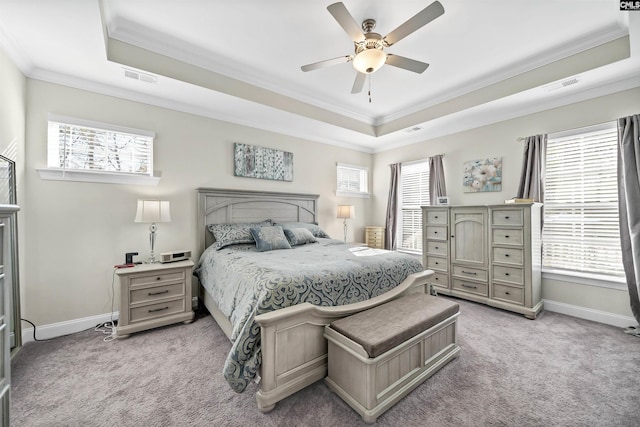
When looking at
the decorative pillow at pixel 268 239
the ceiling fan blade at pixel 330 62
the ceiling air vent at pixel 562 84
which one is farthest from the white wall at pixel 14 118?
the ceiling air vent at pixel 562 84

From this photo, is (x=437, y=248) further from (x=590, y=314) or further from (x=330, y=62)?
(x=330, y=62)

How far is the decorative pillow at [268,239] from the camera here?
312 cm

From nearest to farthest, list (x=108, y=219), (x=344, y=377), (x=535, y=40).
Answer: (x=344, y=377), (x=535, y=40), (x=108, y=219)

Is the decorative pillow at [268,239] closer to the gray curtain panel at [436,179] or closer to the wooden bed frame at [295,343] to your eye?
the wooden bed frame at [295,343]

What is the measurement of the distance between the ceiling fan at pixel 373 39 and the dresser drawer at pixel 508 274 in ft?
8.79

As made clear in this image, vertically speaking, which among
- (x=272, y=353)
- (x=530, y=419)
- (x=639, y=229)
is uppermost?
(x=639, y=229)

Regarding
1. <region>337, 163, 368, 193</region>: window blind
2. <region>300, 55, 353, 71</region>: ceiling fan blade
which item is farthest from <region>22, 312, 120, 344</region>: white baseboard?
<region>337, 163, 368, 193</region>: window blind

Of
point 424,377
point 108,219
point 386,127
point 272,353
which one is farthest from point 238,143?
point 424,377

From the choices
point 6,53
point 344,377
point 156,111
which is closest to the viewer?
point 344,377

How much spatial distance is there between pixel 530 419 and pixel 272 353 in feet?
5.41

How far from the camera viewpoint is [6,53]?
2207 millimetres

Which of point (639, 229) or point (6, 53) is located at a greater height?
point (6, 53)

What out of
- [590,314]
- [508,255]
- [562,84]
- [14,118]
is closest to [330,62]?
[562,84]

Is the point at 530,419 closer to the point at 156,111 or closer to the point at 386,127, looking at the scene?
the point at 386,127
